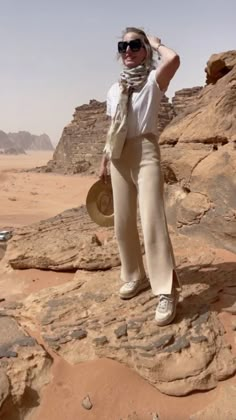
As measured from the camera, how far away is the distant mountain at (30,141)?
75125mm

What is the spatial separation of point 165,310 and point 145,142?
3.15 ft

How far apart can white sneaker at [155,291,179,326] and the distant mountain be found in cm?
7384

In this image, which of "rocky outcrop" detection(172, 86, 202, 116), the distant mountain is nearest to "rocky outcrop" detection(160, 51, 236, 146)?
"rocky outcrop" detection(172, 86, 202, 116)

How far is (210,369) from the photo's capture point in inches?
84.7

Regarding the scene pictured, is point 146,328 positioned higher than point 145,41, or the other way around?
point 145,41

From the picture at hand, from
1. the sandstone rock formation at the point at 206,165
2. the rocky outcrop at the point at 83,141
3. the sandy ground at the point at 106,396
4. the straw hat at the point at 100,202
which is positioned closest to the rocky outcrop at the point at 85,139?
the rocky outcrop at the point at 83,141

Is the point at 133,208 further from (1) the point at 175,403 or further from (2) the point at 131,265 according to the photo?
(1) the point at 175,403

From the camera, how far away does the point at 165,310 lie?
2.37 m

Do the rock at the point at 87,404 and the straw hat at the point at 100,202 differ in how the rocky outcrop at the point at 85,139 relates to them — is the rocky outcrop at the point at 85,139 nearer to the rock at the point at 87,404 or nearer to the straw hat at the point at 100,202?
the straw hat at the point at 100,202

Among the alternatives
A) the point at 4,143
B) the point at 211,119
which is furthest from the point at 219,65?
the point at 4,143

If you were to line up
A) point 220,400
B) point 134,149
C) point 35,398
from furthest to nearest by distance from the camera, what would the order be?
point 134,149 < point 35,398 < point 220,400

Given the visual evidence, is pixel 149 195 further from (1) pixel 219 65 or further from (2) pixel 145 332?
(1) pixel 219 65

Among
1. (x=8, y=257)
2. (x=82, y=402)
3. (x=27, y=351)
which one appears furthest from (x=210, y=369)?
(x=8, y=257)

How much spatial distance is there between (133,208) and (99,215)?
611 mm
